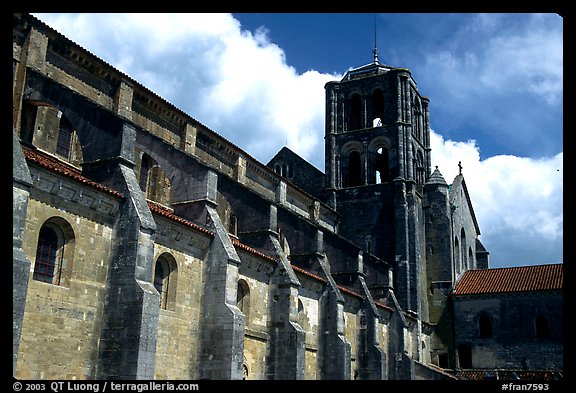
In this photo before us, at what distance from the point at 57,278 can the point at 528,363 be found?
1263 inches

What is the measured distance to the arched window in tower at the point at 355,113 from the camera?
47406 millimetres

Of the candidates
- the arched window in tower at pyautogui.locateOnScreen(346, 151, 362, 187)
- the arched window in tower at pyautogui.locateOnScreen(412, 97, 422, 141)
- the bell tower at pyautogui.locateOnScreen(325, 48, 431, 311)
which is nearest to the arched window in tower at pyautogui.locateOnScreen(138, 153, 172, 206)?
the bell tower at pyautogui.locateOnScreen(325, 48, 431, 311)

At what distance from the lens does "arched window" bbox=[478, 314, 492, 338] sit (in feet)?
132

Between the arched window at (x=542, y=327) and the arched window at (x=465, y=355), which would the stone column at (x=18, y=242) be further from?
the arched window at (x=542, y=327)

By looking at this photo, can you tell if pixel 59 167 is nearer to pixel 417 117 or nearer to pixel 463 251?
pixel 417 117

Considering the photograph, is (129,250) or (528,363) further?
(528,363)

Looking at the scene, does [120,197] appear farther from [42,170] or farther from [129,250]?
[42,170]

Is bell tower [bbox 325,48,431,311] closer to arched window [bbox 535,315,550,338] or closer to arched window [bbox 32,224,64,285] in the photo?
arched window [bbox 535,315,550,338]

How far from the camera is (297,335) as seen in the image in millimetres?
23297

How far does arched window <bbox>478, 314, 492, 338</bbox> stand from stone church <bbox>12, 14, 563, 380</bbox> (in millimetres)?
256

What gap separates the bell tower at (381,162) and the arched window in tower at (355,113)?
3.1 inches

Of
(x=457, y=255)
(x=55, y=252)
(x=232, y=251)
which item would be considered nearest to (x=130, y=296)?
(x=55, y=252)

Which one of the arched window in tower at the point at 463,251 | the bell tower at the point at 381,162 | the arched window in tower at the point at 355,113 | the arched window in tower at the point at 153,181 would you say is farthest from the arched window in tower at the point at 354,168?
the arched window in tower at the point at 153,181
